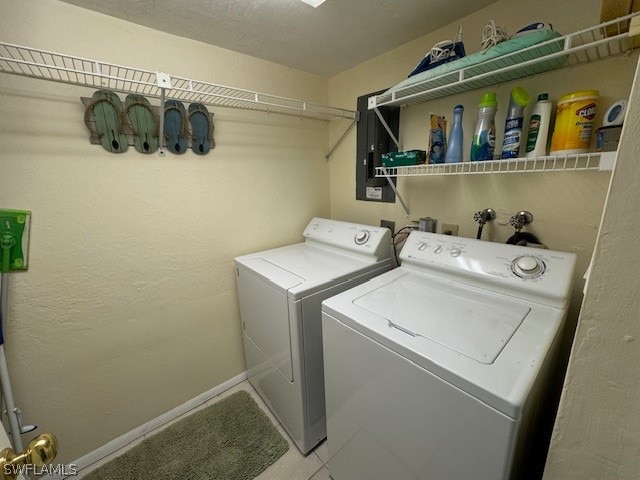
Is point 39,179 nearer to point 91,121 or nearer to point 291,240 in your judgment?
point 91,121

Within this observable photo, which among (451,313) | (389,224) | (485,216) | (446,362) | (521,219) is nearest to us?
(446,362)

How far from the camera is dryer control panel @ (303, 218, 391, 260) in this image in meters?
1.60

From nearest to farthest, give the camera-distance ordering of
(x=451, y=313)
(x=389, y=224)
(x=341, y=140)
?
(x=451, y=313)
(x=389, y=224)
(x=341, y=140)

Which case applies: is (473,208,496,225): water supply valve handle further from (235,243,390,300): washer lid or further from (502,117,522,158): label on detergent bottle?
(235,243,390,300): washer lid

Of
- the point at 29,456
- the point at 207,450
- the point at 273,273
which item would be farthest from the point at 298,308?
the point at 207,450

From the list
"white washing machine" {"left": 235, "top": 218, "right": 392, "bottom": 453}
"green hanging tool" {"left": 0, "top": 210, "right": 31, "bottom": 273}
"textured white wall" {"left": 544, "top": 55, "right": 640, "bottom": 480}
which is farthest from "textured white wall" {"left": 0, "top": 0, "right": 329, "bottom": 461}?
"textured white wall" {"left": 544, "top": 55, "right": 640, "bottom": 480}

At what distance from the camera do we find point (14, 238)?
1.16 m

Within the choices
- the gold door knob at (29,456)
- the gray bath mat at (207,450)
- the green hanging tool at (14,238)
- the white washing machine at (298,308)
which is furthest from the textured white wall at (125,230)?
the gold door knob at (29,456)

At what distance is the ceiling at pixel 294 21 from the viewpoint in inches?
47.6

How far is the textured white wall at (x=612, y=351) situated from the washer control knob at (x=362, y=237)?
3.88ft

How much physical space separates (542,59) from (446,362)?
3.38ft

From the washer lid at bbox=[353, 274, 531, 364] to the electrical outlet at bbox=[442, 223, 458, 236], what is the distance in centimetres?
43

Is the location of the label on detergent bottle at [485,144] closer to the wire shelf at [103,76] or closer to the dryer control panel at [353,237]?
the dryer control panel at [353,237]

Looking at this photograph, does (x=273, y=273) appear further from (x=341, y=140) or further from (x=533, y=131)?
(x=533, y=131)
